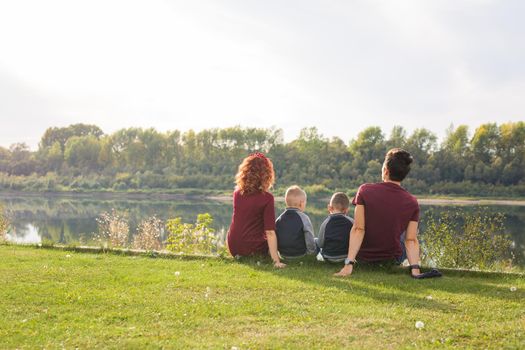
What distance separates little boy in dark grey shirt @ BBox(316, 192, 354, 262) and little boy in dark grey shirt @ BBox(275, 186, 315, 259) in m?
0.25

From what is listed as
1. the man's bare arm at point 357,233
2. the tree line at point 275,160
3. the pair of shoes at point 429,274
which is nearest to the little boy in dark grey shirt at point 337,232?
the man's bare arm at point 357,233

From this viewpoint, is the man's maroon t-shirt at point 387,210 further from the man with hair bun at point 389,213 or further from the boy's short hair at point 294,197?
the boy's short hair at point 294,197

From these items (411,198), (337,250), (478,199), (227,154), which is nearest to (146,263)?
(337,250)

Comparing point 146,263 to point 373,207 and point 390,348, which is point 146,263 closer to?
point 373,207

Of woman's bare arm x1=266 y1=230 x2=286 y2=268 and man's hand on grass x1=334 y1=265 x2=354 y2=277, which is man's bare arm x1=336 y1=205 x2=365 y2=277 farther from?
woman's bare arm x1=266 y1=230 x2=286 y2=268

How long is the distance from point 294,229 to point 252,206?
664 mm

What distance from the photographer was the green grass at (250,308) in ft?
12.2

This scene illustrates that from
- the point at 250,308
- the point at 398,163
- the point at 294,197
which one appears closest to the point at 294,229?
the point at 294,197

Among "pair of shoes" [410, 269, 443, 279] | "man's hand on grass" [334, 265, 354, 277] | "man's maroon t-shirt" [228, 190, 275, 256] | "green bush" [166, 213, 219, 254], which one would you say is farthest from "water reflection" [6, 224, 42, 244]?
"pair of shoes" [410, 269, 443, 279]

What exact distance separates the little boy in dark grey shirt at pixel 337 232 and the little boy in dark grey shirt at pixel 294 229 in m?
0.25

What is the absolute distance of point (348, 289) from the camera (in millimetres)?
5254

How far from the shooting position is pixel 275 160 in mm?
78000

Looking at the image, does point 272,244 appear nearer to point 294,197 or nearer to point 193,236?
point 294,197

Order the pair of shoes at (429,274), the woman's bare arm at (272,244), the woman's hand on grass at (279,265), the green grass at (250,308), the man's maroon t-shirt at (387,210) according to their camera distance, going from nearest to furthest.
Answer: the green grass at (250,308), the pair of shoes at (429,274), the man's maroon t-shirt at (387,210), the woman's hand on grass at (279,265), the woman's bare arm at (272,244)
